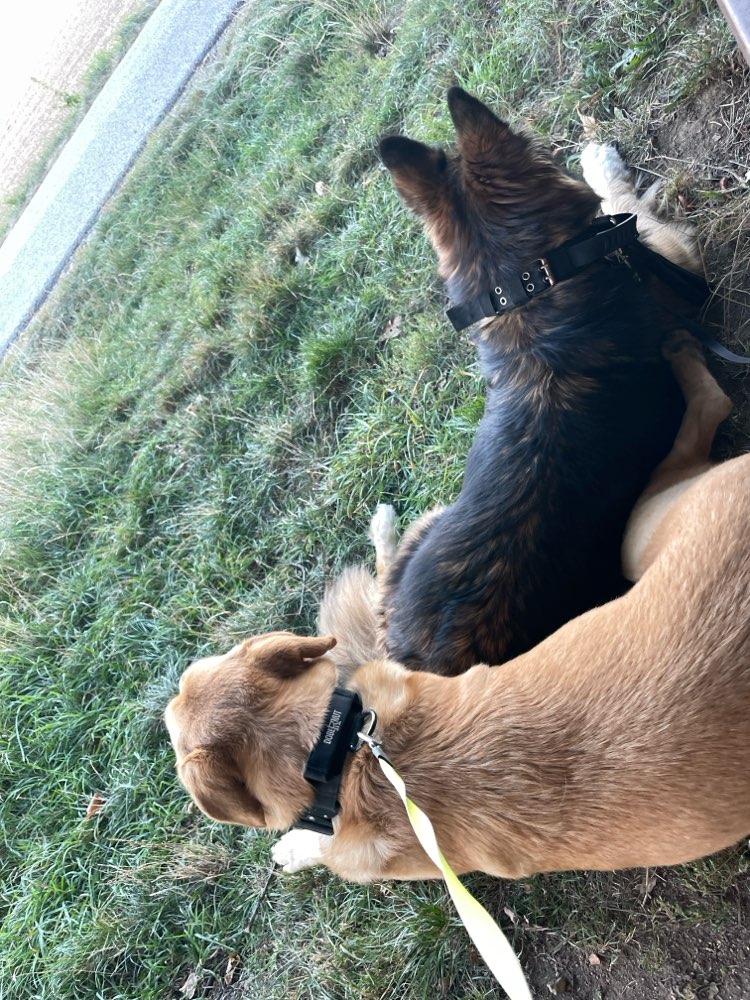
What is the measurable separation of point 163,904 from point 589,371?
311 cm

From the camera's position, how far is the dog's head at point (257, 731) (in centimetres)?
226

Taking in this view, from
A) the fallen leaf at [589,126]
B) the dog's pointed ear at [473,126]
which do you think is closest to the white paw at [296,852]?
the dog's pointed ear at [473,126]

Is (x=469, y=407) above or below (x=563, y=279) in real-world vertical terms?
below

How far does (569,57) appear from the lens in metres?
3.62

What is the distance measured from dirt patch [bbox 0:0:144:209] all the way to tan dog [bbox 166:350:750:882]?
10.6 m

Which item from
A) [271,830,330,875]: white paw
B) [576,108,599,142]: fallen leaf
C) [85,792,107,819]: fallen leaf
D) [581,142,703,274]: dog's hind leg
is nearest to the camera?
[581,142,703,274]: dog's hind leg

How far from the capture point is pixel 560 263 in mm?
2547

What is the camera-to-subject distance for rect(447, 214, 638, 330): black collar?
253cm

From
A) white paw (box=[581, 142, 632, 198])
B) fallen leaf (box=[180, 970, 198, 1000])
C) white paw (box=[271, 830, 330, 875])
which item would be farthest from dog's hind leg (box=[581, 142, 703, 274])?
fallen leaf (box=[180, 970, 198, 1000])

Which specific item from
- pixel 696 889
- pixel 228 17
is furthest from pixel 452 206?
pixel 228 17

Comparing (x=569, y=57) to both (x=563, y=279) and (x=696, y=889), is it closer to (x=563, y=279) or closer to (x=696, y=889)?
(x=563, y=279)

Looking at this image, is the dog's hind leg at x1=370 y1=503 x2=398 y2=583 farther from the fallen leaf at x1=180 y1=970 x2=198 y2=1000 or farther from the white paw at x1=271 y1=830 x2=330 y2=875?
the fallen leaf at x1=180 y1=970 x2=198 y2=1000

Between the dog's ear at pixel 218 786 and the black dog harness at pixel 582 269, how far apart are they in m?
1.73

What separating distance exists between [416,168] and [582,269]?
0.72 meters
